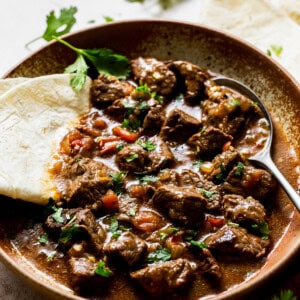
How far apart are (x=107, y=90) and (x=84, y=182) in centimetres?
144

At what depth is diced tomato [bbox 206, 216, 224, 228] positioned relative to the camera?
5.98 metres

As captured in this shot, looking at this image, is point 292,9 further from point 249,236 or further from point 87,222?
point 87,222

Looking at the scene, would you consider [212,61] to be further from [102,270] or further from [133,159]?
[102,270]

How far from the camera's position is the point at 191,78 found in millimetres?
7199

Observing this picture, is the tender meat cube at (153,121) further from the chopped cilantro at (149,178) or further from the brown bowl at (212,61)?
the brown bowl at (212,61)

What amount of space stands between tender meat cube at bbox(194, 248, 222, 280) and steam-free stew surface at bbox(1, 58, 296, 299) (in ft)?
0.03

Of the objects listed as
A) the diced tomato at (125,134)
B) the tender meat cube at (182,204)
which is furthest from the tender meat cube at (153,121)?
the tender meat cube at (182,204)

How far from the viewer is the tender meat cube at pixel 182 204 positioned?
233 inches

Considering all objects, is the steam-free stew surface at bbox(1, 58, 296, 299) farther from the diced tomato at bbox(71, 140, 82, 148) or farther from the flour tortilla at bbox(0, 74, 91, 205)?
the flour tortilla at bbox(0, 74, 91, 205)

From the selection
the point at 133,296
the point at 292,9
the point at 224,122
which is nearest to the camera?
the point at 133,296

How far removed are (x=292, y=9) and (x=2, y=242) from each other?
16.7 ft

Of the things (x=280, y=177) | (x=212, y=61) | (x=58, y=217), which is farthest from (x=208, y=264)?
(x=212, y=61)

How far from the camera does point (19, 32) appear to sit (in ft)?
28.9

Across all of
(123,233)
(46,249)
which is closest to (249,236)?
(123,233)
